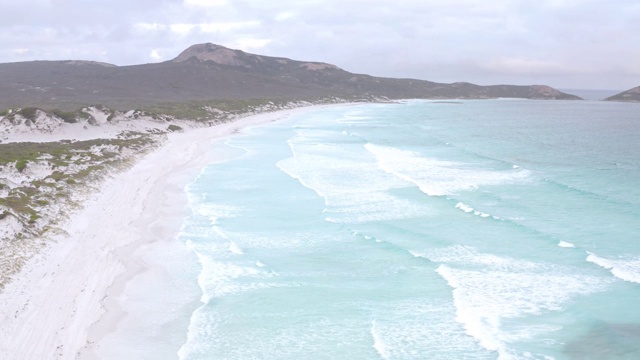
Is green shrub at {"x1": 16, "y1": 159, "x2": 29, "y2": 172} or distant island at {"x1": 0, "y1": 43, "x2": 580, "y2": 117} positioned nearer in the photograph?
green shrub at {"x1": 16, "y1": 159, "x2": 29, "y2": 172}

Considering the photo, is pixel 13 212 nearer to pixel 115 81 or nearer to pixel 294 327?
pixel 294 327

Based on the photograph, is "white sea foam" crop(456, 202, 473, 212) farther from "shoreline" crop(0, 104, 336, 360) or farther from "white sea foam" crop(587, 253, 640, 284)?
"shoreline" crop(0, 104, 336, 360)

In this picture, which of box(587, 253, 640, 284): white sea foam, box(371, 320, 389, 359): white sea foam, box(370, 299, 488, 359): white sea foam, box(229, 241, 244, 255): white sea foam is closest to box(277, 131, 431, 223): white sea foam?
box(229, 241, 244, 255): white sea foam

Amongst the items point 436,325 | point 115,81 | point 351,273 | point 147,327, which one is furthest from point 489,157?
point 115,81

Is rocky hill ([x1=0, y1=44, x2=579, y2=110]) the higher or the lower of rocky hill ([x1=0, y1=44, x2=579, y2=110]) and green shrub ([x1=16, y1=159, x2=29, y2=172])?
the higher

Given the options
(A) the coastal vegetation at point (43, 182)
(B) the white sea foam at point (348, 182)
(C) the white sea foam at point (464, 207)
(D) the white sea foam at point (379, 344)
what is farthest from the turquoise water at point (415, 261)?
(A) the coastal vegetation at point (43, 182)

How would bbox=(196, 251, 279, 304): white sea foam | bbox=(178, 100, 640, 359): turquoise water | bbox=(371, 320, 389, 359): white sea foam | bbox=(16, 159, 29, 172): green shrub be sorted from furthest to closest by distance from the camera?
bbox=(16, 159, 29, 172): green shrub < bbox=(196, 251, 279, 304): white sea foam < bbox=(178, 100, 640, 359): turquoise water < bbox=(371, 320, 389, 359): white sea foam

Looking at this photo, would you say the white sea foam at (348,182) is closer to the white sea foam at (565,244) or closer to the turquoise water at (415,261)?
the turquoise water at (415,261)
